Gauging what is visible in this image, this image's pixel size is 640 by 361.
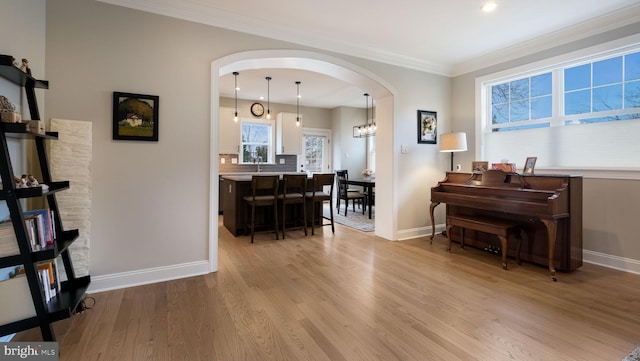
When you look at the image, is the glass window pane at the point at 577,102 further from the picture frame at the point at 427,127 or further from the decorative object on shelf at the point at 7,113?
the decorative object on shelf at the point at 7,113

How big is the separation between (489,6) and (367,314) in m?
3.05

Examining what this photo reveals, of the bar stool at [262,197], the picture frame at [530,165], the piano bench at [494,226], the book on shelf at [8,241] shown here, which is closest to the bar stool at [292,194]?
the bar stool at [262,197]

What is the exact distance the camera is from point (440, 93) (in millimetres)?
4691

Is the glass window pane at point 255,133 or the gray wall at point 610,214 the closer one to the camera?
the gray wall at point 610,214

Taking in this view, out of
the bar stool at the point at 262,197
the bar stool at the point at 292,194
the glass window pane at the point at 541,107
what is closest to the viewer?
the glass window pane at the point at 541,107

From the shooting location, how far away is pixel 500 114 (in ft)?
14.1

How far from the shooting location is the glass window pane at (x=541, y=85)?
12.3 feet

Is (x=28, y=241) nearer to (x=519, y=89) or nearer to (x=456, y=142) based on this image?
(x=456, y=142)

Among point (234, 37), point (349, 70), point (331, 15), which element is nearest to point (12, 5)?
point (234, 37)

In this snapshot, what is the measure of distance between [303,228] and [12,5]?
12.9ft

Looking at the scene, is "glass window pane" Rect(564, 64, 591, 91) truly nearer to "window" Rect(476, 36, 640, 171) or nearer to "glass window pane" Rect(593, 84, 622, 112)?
"window" Rect(476, 36, 640, 171)

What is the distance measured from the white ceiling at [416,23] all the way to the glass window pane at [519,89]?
1.17 feet

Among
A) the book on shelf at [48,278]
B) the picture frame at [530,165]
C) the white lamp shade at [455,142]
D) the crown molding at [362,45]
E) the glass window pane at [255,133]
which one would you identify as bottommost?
the book on shelf at [48,278]

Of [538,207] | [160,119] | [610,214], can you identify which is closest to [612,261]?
[610,214]
